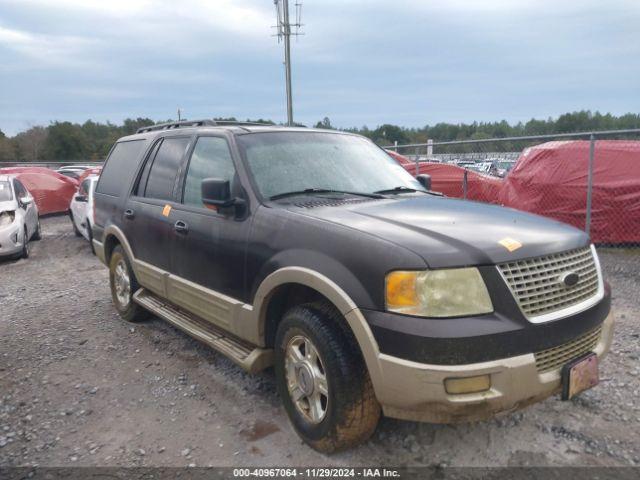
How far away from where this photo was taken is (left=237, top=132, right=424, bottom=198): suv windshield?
352cm

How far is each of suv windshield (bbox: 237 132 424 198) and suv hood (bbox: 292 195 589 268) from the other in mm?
360

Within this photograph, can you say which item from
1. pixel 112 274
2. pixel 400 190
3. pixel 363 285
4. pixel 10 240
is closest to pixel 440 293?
pixel 363 285

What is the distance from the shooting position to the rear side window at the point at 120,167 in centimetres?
509

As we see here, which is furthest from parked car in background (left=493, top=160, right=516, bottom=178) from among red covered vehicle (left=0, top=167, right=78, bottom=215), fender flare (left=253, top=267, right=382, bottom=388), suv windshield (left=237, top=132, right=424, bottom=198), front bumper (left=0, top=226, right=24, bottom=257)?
red covered vehicle (left=0, top=167, right=78, bottom=215)

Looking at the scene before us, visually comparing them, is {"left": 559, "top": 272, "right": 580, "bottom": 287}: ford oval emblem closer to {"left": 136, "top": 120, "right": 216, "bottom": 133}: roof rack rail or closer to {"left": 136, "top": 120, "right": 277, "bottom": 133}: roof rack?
{"left": 136, "top": 120, "right": 277, "bottom": 133}: roof rack

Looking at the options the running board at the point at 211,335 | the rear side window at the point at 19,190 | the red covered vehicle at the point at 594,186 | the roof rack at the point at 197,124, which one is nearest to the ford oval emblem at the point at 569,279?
the running board at the point at 211,335

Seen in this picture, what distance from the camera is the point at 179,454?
298 centimetres

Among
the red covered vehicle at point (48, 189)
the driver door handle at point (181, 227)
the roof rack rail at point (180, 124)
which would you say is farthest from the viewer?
the red covered vehicle at point (48, 189)

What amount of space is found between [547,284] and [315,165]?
1.84 metres

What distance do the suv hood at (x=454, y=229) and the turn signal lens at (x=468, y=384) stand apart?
1.74 feet

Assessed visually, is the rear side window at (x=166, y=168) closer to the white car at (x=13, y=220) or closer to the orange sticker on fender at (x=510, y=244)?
the orange sticker on fender at (x=510, y=244)

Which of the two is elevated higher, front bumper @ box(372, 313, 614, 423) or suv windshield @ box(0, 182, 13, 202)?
suv windshield @ box(0, 182, 13, 202)

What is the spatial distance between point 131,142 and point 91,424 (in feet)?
10.0

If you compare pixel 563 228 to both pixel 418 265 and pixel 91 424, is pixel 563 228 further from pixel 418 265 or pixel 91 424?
pixel 91 424
